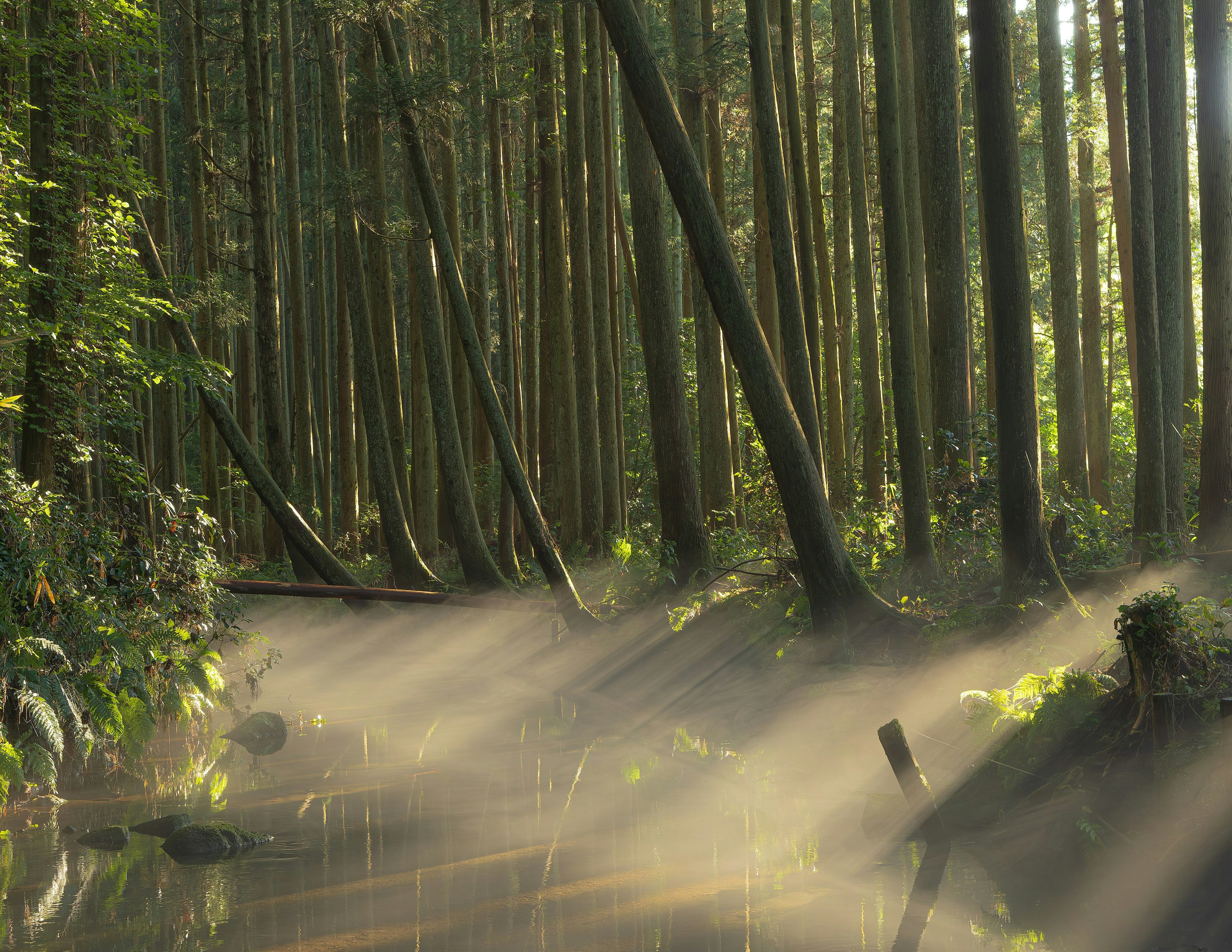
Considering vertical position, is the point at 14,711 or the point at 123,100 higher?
the point at 123,100

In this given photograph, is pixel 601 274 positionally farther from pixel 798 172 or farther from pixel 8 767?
pixel 8 767

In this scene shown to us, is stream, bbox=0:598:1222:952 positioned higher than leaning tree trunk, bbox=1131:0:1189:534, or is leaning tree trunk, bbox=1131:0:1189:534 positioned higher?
leaning tree trunk, bbox=1131:0:1189:534

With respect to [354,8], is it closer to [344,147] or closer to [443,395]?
[344,147]

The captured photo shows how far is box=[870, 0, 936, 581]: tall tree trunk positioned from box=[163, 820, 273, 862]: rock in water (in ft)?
21.8

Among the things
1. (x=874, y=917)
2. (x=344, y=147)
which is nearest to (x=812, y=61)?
(x=344, y=147)

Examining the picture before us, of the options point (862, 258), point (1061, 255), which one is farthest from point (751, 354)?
point (862, 258)

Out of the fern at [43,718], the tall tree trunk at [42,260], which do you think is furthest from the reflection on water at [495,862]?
the tall tree trunk at [42,260]

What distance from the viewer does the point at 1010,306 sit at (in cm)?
788

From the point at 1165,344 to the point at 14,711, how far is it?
11.0 metres

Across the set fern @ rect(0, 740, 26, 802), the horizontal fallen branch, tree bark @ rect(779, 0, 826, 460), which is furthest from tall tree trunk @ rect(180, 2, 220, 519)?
fern @ rect(0, 740, 26, 802)

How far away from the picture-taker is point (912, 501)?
32.8 feet

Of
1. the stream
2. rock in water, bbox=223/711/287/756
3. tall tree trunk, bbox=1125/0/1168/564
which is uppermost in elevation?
tall tree trunk, bbox=1125/0/1168/564

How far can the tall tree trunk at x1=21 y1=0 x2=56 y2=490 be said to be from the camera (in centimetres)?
982

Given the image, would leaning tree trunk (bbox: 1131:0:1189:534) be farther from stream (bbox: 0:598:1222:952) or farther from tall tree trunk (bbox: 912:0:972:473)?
stream (bbox: 0:598:1222:952)
